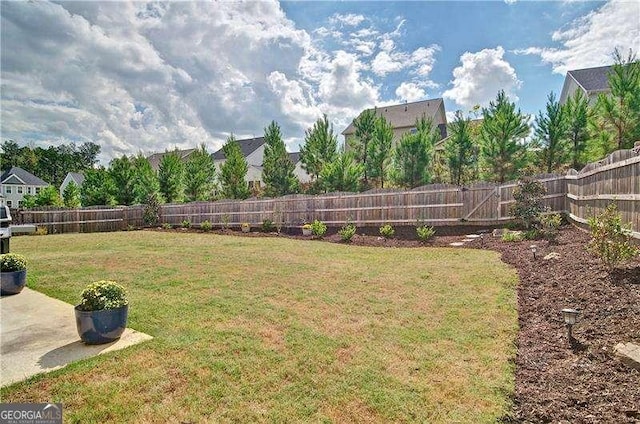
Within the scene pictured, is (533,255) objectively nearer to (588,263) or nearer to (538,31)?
(588,263)

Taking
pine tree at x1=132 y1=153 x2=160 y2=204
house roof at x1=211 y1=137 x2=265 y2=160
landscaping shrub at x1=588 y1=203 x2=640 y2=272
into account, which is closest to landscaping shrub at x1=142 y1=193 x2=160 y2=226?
pine tree at x1=132 y1=153 x2=160 y2=204

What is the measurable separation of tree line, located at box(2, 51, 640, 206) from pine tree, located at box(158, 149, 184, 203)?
0.06 m

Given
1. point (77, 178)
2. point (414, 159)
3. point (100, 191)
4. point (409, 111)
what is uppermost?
point (409, 111)

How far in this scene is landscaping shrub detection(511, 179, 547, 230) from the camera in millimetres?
9680

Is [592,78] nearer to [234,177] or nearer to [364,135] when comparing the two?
[364,135]

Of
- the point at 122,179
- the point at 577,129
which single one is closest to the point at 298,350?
the point at 577,129

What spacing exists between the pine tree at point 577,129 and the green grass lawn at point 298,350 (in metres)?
11.1

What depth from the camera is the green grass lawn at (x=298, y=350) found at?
2.66 m

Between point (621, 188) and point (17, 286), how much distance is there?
10.1 metres

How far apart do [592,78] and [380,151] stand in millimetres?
16491

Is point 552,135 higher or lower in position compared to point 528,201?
higher

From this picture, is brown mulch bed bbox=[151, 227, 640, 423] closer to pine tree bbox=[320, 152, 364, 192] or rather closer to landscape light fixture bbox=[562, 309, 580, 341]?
landscape light fixture bbox=[562, 309, 580, 341]

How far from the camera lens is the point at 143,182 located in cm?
2259

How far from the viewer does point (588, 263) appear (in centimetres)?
538
